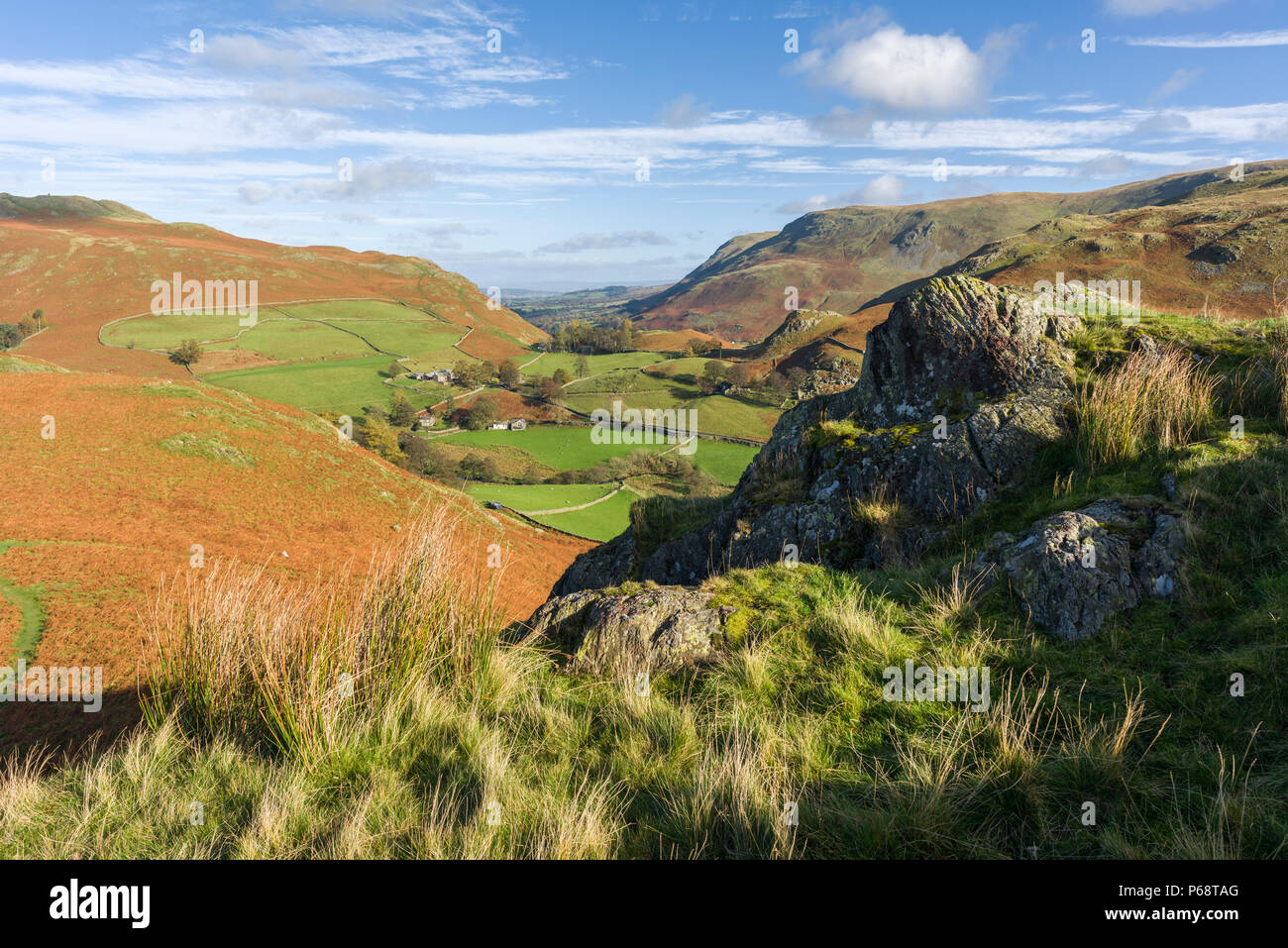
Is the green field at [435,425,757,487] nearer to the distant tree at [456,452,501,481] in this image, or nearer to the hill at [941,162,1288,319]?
the distant tree at [456,452,501,481]

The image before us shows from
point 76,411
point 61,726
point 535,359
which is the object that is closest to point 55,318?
point 535,359

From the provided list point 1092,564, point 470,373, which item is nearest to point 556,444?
point 470,373

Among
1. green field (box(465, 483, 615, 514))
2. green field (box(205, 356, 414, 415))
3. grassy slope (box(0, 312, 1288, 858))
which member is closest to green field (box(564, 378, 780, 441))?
green field (box(205, 356, 414, 415))

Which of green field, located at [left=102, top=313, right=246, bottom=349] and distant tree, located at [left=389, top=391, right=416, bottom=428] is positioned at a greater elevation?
green field, located at [left=102, top=313, right=246, bottom=349]

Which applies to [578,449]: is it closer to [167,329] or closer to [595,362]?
[595,362]

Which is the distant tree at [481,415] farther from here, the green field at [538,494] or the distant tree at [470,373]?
the green field at [538,494]
